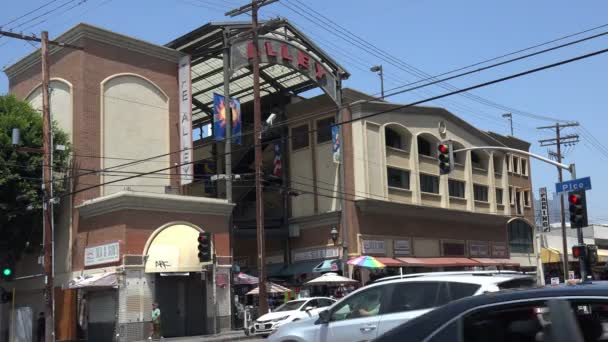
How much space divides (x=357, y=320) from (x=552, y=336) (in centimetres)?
573

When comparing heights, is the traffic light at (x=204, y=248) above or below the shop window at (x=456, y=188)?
below

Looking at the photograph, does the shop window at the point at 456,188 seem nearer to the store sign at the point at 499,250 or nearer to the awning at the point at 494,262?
the awning at the point at 494,262

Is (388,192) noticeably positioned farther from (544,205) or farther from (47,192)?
(47,192)

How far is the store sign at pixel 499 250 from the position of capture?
175 feet

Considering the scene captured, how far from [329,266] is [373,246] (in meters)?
3.48

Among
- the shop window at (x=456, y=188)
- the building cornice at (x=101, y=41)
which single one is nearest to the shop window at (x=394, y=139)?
the shop window at (x=456, y=188)

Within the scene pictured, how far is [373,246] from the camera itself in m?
40.4

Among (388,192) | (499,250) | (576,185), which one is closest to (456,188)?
(499,250)

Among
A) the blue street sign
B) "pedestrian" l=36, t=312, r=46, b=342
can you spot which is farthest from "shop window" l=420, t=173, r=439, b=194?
"pedestrian" l=36, t=312, r=46, b=342

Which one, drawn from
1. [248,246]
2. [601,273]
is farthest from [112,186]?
[601,273]

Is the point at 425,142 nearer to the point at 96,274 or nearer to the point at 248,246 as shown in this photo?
the point at 248,246

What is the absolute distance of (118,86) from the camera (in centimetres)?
3438

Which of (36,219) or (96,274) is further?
(36,219)

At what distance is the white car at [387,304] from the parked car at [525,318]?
188 inches
